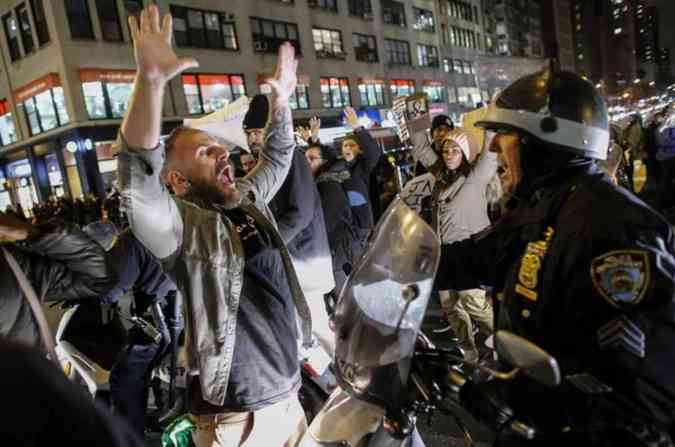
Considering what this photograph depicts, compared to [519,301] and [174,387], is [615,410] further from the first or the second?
[174,387]

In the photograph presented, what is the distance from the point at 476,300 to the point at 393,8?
42959 mm

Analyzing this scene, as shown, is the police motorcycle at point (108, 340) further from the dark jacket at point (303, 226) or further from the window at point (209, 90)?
the window at point (209, 90)

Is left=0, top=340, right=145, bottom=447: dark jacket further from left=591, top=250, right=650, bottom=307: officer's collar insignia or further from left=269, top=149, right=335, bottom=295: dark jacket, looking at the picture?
left=269, top=149, right=335, bottom=295: dark jacket

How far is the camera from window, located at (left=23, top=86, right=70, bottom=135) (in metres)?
22.4

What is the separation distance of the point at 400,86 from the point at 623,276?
1679 inches

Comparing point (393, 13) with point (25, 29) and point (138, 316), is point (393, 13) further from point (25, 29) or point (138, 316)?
point (138, 316)

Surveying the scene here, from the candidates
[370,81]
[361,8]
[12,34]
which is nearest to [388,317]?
[12,34]

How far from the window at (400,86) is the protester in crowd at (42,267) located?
3967cm

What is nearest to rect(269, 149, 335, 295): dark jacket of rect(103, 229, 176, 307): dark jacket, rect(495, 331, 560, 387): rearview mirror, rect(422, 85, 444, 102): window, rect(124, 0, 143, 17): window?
rect(103, 229, 176, 307): dark jacket

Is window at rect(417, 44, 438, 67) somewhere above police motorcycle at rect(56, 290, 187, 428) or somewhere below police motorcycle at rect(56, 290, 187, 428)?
above

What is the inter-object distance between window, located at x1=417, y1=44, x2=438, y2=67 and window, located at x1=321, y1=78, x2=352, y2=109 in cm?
1329

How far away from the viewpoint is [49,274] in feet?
7.93

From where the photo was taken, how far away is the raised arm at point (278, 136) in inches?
136

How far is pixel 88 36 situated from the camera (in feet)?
72.7
